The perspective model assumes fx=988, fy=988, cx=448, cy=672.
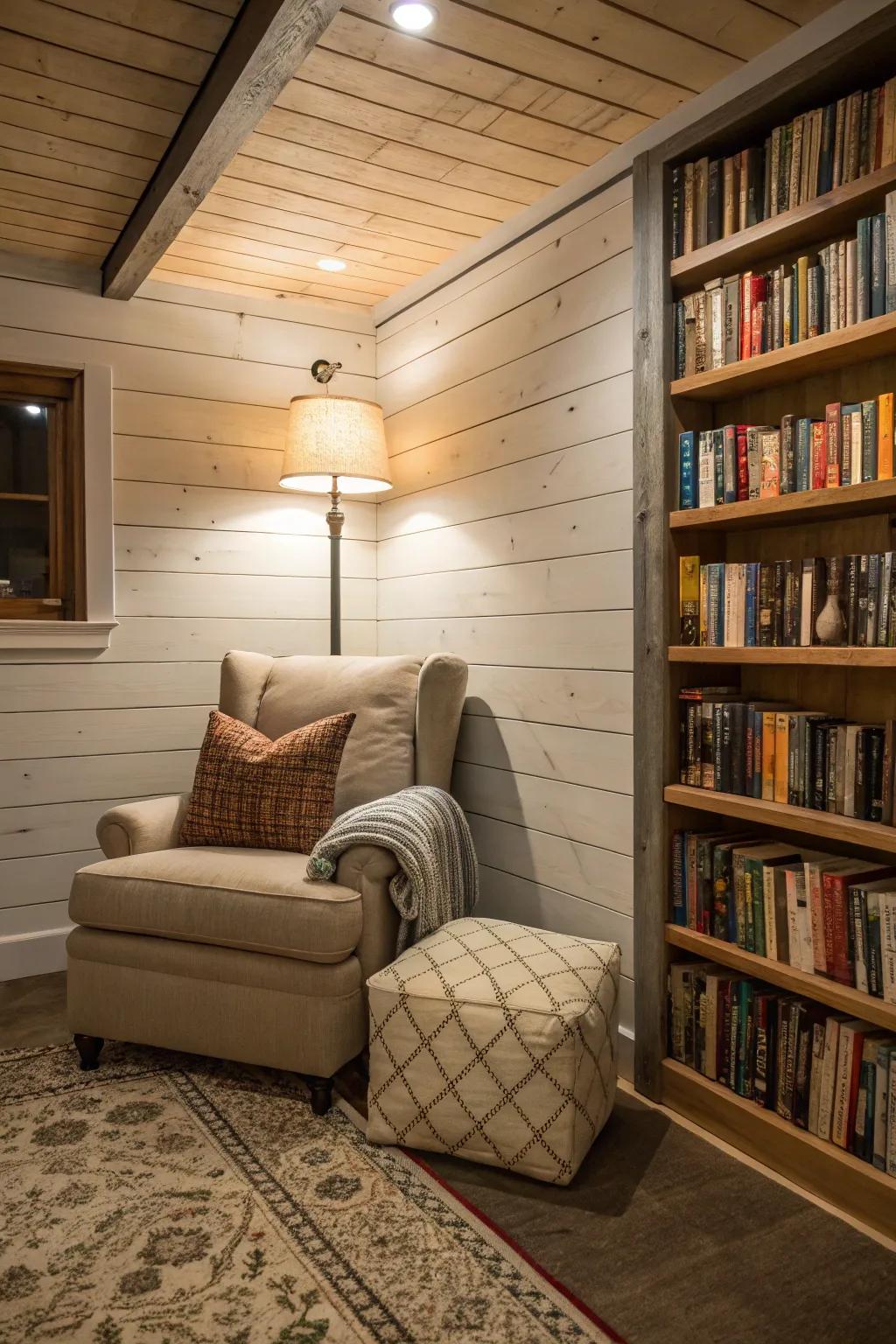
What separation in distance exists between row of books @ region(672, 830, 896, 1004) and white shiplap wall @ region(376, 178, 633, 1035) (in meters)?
0.23

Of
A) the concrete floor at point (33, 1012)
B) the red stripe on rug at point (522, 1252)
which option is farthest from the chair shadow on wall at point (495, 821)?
the concrete floor at point (33, 1012)

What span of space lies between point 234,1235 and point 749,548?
171 cm

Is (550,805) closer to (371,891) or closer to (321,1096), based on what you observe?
(371,891)

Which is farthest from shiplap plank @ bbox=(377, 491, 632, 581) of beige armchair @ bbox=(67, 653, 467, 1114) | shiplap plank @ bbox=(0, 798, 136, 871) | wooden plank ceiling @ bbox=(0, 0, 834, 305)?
shiplap plank @ bbox=(0, 798, 136, 871)

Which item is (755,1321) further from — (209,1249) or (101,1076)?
(101,1076)

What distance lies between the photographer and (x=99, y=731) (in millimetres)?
3166

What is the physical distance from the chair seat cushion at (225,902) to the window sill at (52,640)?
90 centimetres

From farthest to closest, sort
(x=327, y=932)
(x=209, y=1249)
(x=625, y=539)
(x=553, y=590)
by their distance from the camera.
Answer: (x=553, y=590) < (x=625, y=539) < (x=327, y=932) < (x=209, y=1249)

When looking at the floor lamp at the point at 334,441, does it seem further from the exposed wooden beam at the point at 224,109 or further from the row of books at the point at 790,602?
the row of books at the point at 790,602

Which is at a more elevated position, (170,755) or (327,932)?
(170,755)

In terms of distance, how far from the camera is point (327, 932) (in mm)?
2154

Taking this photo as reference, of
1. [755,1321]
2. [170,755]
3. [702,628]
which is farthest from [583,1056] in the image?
[170,755]

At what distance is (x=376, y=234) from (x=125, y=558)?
4.18 feet

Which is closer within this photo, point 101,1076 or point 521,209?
point 101,1076
